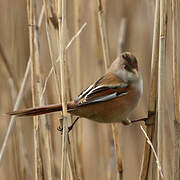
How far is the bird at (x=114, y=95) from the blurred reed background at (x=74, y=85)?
0.12 meters

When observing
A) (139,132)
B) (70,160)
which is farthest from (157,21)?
(139,132)

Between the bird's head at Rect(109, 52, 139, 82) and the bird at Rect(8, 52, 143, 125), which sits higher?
the bird's head at Rect(109, 52, 139, 82)

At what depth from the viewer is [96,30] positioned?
7.17 ft

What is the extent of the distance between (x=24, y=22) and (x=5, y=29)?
16 centimetres

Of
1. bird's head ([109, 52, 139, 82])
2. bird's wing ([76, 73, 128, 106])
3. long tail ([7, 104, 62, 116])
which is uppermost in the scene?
bird's head ([109, 52, 139, 82])

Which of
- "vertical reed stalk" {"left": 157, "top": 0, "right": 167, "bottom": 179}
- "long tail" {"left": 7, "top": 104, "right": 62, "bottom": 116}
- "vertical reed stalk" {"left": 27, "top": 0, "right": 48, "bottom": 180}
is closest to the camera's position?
"vertical reed stalk" {"left": 157, "top": 0, "right": 167, "bottom": 179}

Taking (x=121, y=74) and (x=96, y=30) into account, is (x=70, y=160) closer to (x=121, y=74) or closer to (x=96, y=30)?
(x=121, y=74)

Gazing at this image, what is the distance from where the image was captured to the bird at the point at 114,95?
1759mm

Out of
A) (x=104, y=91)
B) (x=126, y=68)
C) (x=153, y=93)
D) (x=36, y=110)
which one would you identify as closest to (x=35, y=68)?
(x=36, y=110)

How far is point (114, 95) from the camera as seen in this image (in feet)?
5.96

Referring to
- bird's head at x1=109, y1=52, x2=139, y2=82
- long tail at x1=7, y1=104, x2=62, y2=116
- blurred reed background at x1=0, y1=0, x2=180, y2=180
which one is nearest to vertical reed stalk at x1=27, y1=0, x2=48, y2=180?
blurred reed background at x1=0, y1=0, x2=180, y2=180

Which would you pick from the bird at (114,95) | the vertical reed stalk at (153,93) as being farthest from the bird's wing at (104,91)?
the vertical reed stalk at (153,93)

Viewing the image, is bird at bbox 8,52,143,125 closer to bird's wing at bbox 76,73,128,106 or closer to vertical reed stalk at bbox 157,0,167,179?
bird's wing at bbox 76,73,128,106

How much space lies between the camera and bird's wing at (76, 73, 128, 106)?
5.68ft
